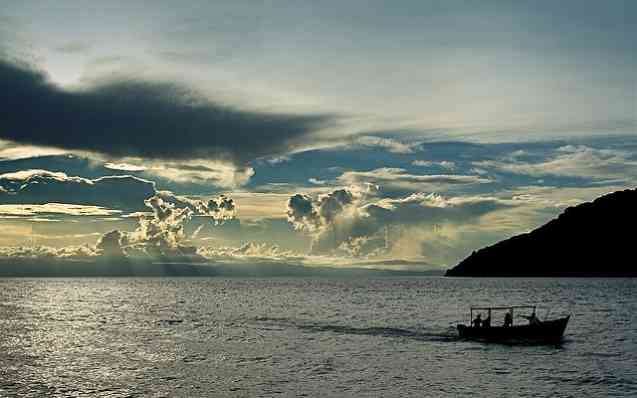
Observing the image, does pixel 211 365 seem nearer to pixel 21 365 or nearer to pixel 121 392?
pixel 121 392

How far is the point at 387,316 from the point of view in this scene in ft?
396

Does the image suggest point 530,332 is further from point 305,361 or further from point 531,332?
point 305,361

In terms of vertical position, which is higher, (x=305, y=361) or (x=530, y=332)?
(x=530, y=332)

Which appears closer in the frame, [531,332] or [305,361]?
[305,361]

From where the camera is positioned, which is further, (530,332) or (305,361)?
(530,332)

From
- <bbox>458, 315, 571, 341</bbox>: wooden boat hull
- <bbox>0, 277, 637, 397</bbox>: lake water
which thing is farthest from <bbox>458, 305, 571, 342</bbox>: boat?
<bbox>0, 277, 637, 397</bbox>: lake water

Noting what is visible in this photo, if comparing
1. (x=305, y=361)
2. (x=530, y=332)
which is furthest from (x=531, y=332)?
(x=305, y=361)

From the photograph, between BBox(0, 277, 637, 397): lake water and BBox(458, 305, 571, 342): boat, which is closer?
BBox(0, 277, 637, 397): lake water

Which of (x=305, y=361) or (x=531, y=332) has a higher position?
(x=531, y=332)

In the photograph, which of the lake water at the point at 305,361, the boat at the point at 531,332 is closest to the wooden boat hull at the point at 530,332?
the boat at the point at 531,332

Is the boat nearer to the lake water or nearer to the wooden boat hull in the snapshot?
the wooden boat hull

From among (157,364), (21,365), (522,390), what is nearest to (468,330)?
(522,390)

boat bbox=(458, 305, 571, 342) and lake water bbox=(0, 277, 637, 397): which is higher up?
boat bbox=(458, 305, 571, 342)

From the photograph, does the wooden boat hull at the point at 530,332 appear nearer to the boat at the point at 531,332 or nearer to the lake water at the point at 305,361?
the boat at the point at 531,332
